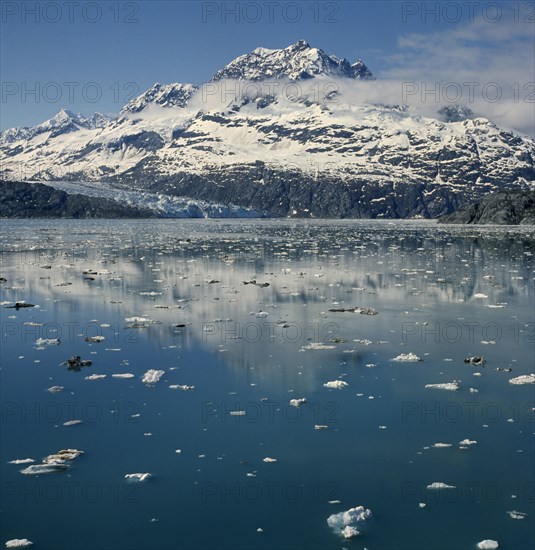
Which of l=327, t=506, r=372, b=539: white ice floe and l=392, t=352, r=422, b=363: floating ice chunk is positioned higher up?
l=392, t=352, r=422, b=363: floating ice chunk

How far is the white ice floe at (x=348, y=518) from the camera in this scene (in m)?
9.14

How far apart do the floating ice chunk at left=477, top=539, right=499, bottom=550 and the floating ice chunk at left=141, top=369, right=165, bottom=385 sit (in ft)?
29.7

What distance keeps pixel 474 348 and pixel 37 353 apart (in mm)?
12974

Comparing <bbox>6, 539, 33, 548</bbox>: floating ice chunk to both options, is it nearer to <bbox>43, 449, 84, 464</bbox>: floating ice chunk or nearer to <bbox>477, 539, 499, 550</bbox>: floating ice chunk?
<bbox>43, 449, 84, 464</bbox>: floating ice chunk

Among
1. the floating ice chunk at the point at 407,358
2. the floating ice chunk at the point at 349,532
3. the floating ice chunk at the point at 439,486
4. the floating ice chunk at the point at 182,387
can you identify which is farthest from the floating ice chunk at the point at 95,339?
the floating ice chunk at the point at 349,532

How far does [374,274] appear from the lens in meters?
38.0

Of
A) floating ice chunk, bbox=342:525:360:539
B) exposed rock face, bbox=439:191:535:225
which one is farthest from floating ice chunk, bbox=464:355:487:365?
exposed rock face, bbox=439:191:535:225

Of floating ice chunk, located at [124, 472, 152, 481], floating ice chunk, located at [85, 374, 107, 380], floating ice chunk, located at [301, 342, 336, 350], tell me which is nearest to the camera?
floating ice chunk, located at [124, 472, 152, 481]

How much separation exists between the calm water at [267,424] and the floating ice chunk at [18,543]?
0.17 metres

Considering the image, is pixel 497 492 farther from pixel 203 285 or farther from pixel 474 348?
pixel 203 285

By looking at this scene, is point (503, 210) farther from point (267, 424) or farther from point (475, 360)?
point (267, 424)

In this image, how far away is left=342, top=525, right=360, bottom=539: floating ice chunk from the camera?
8.86 meters

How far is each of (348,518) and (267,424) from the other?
3816 mm

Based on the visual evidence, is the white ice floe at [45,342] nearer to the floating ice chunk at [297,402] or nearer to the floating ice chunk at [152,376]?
the floating ice chunk at [152,376]
